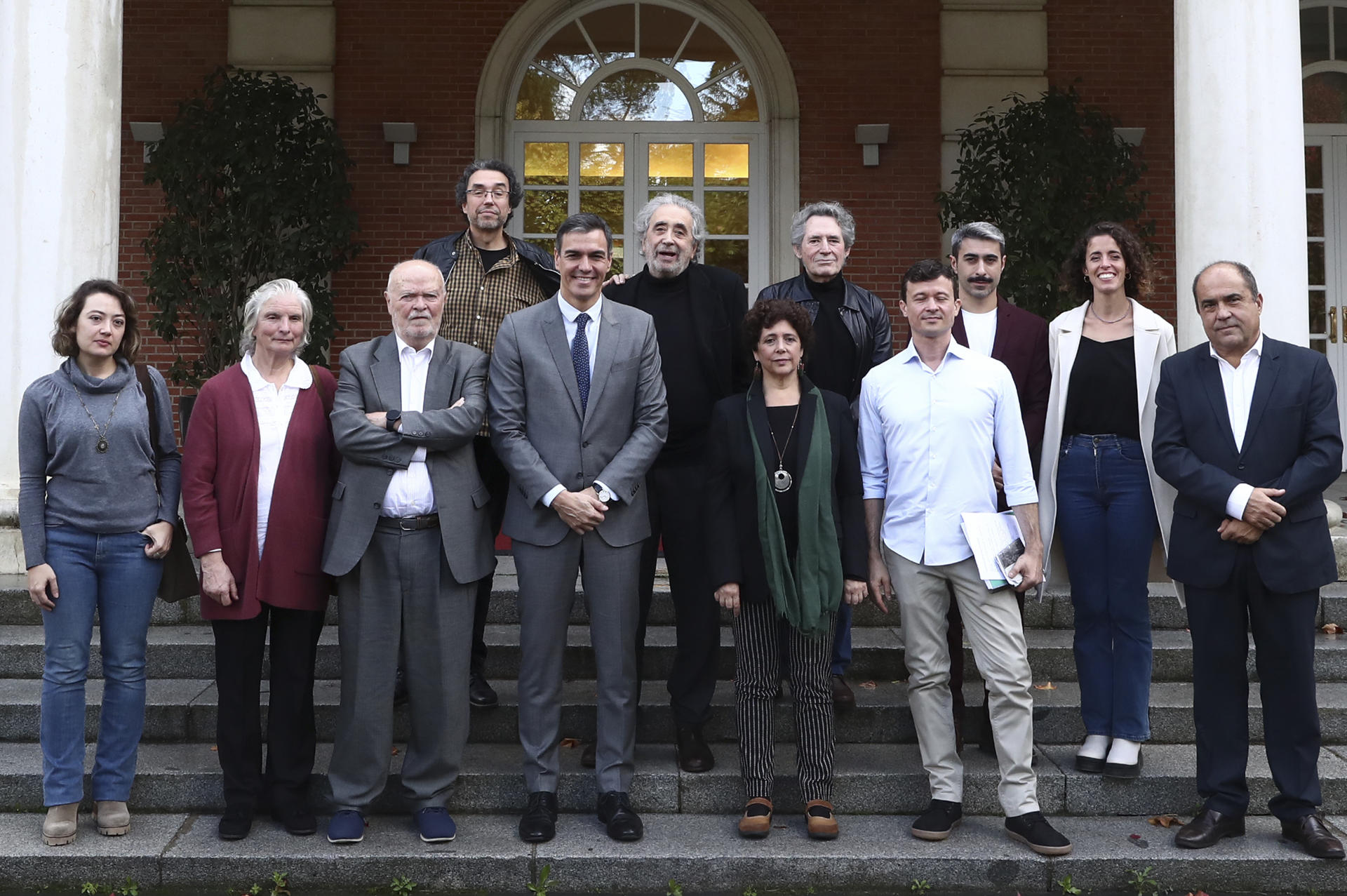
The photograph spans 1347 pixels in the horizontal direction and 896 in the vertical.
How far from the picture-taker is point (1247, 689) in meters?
3.67

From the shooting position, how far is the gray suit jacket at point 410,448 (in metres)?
3.66

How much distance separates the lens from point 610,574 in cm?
381

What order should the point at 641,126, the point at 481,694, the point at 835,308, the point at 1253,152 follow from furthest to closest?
1. the point at 641,126
2. the point at 1253,152
3. the point at 481,694
4. the point at 835,308

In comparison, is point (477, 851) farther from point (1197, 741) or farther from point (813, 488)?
point (1197, 741)

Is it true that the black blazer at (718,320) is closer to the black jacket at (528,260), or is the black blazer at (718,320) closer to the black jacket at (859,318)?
the black jacket at (859,318)

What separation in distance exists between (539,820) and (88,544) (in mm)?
1674

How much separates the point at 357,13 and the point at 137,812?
23.7 feet

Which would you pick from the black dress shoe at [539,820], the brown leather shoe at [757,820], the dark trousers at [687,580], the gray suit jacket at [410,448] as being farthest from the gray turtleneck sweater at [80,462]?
the brown leather shoe at [757,820]

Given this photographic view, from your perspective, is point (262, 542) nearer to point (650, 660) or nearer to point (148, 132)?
point (650, 660)

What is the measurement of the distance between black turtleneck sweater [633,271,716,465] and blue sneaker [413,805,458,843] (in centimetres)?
138

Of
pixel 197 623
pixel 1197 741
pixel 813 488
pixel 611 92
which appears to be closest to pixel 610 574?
pixel 813 488

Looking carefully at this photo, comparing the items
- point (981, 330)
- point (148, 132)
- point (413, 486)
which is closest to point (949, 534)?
point (981, 330)

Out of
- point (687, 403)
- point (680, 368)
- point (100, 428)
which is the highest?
point (680, 368)

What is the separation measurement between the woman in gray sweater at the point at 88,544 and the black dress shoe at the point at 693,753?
1.80 m
